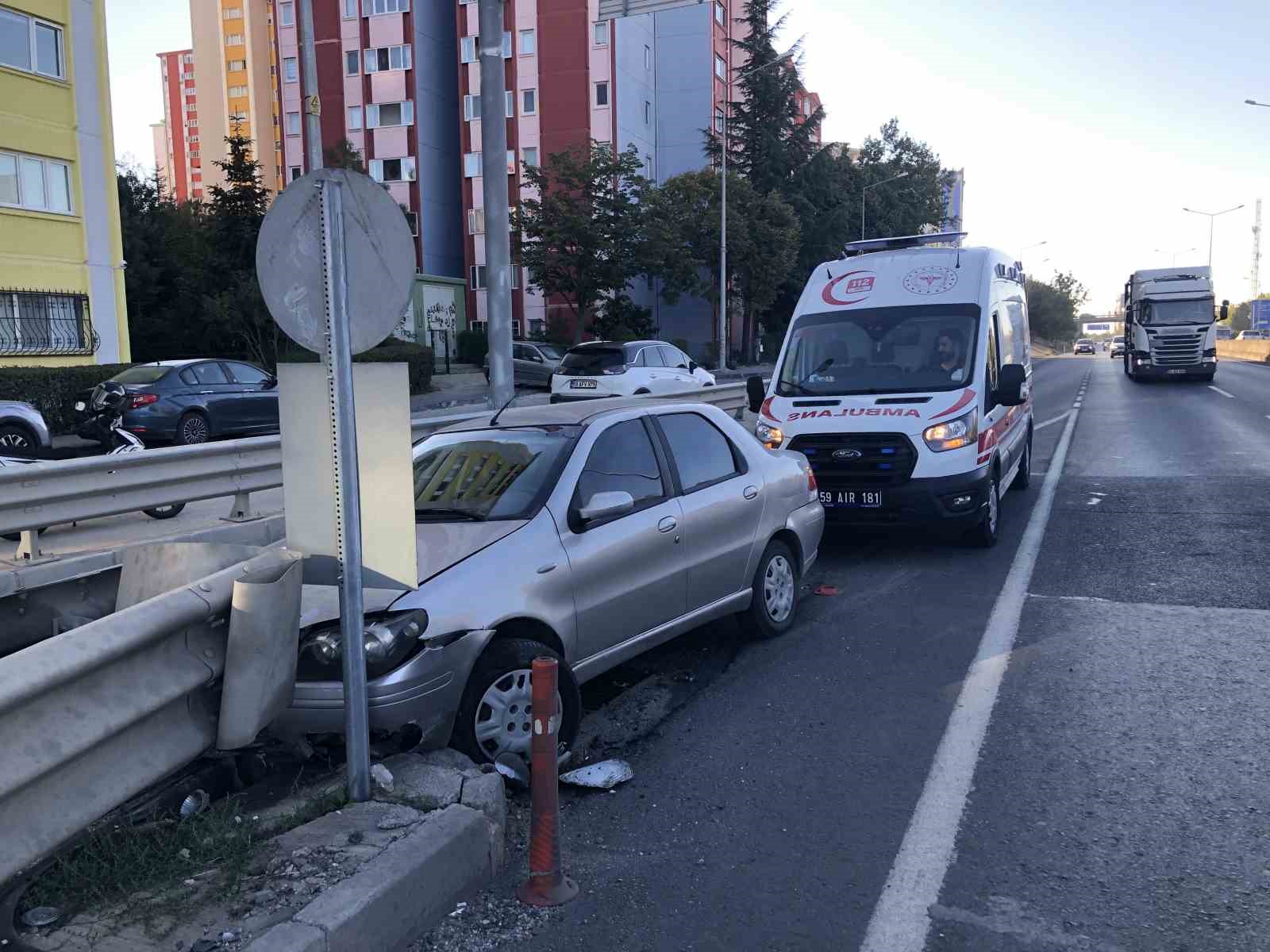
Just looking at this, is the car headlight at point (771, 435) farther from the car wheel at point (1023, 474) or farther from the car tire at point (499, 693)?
the car tire at point (499, 693)

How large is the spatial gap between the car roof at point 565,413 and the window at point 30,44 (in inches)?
926

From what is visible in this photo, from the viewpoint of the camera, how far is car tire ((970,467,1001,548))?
904cm

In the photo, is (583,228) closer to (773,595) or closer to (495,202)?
(495,202)

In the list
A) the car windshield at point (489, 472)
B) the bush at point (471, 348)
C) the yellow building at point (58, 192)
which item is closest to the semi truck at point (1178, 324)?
the bush at point (471, 348)

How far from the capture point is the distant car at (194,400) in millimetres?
15945

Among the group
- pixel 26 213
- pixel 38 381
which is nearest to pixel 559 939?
pixel 38 381

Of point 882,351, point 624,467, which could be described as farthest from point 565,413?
point 882,351

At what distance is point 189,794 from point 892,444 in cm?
623

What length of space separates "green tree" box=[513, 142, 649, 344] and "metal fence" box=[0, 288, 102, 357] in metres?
17.2

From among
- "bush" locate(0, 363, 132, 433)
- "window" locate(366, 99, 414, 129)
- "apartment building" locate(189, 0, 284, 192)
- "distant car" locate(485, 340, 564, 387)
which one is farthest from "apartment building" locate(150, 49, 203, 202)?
"bush" locate(0, 363, 132, 433)

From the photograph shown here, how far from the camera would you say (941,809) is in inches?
167

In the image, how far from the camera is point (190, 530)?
9.90m

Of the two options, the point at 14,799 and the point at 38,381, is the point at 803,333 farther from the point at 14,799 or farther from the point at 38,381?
the point at 38,381

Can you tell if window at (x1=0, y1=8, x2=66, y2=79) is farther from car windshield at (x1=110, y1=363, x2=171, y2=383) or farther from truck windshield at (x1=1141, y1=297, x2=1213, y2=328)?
truck windshield at (x1=1141, y1=297, x2=1213, y2=328)
